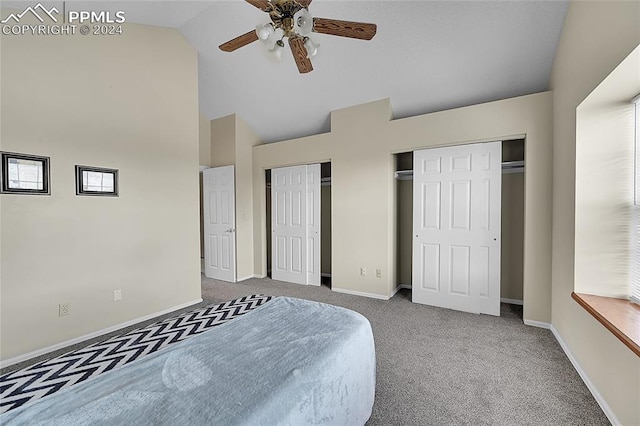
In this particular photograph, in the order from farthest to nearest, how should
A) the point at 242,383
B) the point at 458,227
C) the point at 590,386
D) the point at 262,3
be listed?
the point at 458,227 → the point at 590,386 → the point at 262,3 → the point at 242,383

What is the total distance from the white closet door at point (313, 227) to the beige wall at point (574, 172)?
9.52 feet

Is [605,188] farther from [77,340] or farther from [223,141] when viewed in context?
[223,141]

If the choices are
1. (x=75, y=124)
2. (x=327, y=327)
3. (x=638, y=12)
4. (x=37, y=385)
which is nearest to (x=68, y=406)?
(x=37, y=385)

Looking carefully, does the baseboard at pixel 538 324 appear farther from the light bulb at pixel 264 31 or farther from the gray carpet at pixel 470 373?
the light bulb at pixel 264 31

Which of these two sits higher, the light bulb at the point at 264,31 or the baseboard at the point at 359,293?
the light bulb at the point at 264,31

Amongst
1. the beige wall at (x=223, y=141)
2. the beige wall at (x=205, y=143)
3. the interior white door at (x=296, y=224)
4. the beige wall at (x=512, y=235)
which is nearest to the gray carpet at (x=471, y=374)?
the beige wall at (x=512, y=235)

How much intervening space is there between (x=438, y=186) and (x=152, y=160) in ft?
11.3

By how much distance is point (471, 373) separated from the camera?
1971 millimetres

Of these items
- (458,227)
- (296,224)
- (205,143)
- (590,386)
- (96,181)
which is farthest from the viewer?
(205,143)

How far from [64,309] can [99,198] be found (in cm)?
106

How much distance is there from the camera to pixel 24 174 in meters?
2.17

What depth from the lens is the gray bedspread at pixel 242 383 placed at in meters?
0.85

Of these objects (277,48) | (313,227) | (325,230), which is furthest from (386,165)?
(277,48)

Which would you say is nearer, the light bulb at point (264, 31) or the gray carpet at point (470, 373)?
the gray carpet at point (470, 373)
